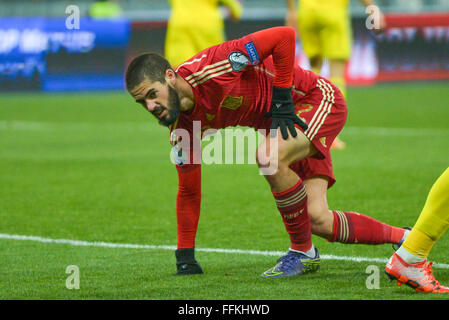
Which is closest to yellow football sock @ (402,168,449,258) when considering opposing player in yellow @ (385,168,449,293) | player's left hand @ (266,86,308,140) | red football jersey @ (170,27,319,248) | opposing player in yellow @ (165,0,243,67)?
opposing player in yellow @ (385,168,449,293)

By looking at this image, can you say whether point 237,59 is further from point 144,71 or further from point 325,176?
point 325,176

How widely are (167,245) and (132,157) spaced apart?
5089mm

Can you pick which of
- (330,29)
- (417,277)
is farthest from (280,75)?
(330,29)

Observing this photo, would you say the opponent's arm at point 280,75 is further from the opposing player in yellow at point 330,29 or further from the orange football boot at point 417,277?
the opposing player in yellow at point 330,29

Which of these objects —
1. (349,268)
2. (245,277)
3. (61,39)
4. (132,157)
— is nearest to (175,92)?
(245,277)

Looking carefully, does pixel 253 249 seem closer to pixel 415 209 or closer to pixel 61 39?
pixel 415 209

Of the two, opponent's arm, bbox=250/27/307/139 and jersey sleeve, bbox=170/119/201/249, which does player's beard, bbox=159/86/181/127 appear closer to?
jersey sleeve, bbox=170/119/201/249

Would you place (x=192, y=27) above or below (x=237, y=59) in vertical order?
above

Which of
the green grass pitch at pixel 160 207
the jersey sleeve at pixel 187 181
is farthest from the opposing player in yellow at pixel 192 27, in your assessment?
the jersey sleeve at pixel 187 181

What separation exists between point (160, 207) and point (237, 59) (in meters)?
2.98

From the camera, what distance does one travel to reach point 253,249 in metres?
5.92

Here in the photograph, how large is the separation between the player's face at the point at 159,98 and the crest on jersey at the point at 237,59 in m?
0.41

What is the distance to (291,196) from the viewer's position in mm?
4961

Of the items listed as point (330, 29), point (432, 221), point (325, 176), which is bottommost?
point (432, 221)
